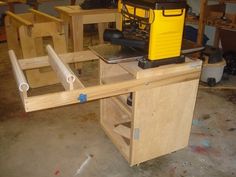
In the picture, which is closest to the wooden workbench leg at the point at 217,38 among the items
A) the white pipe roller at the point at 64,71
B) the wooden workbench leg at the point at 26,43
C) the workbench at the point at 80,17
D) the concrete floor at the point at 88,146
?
the concrete floor at the point at 88,146

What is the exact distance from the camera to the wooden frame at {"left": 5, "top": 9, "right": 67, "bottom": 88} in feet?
8.07

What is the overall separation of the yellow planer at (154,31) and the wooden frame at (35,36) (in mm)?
1263

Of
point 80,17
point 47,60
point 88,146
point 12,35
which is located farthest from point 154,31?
point 12,35

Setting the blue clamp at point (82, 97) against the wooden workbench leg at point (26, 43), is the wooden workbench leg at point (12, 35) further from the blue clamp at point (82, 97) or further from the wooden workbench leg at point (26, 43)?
the blue clamp at point (82, 97)

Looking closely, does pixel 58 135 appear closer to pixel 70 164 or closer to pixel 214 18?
pixel 70 164

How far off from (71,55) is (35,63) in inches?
8.6

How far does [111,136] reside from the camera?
185 centimetres

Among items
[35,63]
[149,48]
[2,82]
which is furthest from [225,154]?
[2,82]

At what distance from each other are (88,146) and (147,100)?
65cm

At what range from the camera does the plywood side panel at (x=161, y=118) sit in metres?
1.44

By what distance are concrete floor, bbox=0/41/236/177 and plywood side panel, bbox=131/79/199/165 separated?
4.5 inches

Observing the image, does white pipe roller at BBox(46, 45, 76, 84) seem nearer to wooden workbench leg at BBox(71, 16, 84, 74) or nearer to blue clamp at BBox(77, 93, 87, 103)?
blue clamp at BBox(77, 93, 87, 103)

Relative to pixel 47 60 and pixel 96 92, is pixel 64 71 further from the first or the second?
pixel 47 60

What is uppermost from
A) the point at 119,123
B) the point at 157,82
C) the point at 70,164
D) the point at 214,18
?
the point at 214,18
